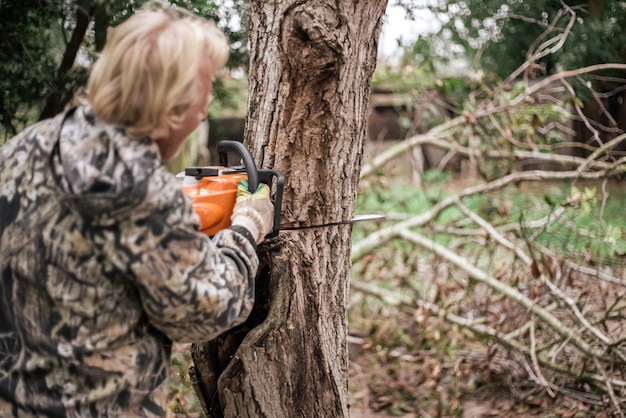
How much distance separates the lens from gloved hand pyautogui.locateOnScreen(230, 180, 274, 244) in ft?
6.15

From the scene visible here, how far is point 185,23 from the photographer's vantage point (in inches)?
60.6

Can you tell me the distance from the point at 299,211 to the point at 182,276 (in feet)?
3.03

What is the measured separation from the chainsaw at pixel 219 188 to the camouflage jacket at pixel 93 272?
0.27 meters

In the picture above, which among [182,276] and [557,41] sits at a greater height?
[557,41]

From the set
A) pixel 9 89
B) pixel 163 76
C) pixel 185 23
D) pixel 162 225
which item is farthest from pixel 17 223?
pixel 9 89

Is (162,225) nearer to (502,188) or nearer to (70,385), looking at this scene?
(70,385)

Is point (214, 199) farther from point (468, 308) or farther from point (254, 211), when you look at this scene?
point (468, 308)

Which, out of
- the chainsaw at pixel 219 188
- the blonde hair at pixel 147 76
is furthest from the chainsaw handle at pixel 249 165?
the blonde hair at pixel 147 76

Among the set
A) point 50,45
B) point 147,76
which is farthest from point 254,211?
point 50,45

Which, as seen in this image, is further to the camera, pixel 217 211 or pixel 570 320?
pixel 570 320

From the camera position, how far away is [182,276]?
150 cm

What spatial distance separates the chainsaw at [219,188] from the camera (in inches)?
75.2

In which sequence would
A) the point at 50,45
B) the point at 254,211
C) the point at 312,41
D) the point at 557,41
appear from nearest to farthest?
the point at 254,211, the point at 312,41, the point at 50,45, the point at 557,41

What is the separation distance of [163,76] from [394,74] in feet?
16.2
